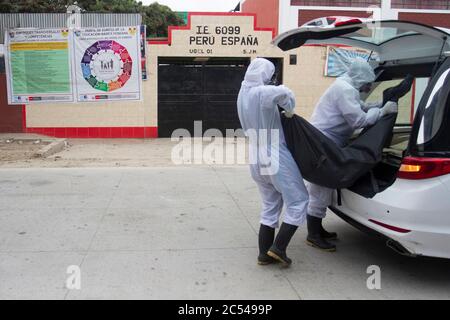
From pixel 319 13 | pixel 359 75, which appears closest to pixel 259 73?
pixel 359 75

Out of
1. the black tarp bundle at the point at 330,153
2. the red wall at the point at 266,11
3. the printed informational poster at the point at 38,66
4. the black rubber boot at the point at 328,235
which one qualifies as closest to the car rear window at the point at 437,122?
the black tarp bundle at the point at 330,153

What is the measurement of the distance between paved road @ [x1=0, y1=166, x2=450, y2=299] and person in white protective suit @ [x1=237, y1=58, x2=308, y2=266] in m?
0.47

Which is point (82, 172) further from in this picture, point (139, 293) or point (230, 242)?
point (139, 293)

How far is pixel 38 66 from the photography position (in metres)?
12.9

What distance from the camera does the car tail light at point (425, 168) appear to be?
11.5 feet

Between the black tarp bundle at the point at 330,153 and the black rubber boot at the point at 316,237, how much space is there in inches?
31.6

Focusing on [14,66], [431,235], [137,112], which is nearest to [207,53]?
[137,112]

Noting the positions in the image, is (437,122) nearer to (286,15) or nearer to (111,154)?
(111,154)

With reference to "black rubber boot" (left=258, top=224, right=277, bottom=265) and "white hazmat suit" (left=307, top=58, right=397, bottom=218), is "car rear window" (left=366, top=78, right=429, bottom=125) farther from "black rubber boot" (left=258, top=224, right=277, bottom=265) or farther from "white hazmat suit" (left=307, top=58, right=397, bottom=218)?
"black rubber boot" (left=258, top=224, right=277, bottom=265)

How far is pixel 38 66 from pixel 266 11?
15.1m

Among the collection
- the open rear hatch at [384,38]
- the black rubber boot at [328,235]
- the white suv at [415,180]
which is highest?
the open rear hatch at [384,38]

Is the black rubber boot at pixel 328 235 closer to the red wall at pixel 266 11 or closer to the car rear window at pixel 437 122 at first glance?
the car rear window at pixel 437 122

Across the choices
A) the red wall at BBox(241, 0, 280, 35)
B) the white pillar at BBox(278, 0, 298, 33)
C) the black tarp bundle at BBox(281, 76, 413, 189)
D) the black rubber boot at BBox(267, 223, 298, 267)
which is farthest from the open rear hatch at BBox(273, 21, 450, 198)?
the white pillar at BBox(278, 0, 298, 33)

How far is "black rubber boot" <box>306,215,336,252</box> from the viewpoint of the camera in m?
4.72
